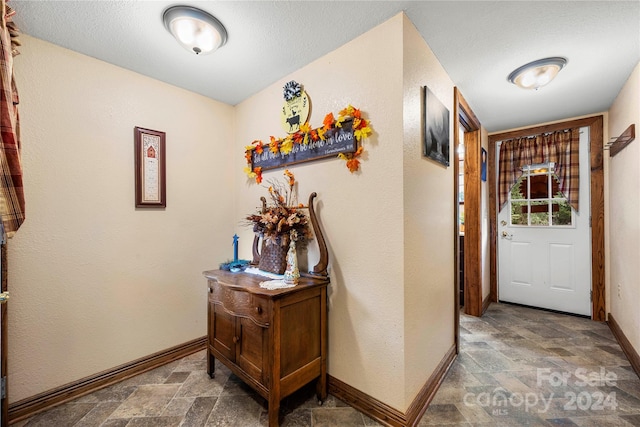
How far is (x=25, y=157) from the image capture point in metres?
1.60

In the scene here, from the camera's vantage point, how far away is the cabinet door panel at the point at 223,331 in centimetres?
170

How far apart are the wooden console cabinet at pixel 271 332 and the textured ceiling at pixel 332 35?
1532mm

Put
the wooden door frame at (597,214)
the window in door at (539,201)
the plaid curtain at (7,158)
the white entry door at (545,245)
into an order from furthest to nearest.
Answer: the window in door at (539,201) → the white entry door at (545,245) → the wooden door frame at (597,214) → the plaid curtain at (7,158)

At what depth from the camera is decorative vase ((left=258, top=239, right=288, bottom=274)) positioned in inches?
71.7

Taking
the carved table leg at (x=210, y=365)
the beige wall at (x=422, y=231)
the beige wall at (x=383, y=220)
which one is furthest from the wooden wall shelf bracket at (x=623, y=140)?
the carved table leg at (x=210, y=365)

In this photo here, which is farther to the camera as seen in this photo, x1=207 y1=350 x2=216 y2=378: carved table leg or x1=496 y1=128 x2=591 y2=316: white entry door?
x1=496 y1=128 x2=591 y2=316: white entry door

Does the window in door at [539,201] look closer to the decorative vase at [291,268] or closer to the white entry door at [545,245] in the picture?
the white entry door at [545,245]

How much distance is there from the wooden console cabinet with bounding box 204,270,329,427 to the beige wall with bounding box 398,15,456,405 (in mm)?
543

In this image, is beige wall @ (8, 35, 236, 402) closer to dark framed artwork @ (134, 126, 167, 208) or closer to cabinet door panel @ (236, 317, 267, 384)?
dark framed artwork @ (134, 126, 167, 208)

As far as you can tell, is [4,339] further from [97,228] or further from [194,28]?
[194,28]

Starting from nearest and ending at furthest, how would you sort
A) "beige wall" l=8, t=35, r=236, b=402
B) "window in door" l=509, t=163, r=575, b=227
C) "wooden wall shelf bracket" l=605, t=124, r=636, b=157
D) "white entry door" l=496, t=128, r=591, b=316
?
"beige wall" l=8, t=35, r=236, b=402 → "wooden wall shelf bracket" l=605, t=124, r=636, b=157 → "white entry door" l=496, t=128, r=591, b=316 → "window in door" l=509, t=163, r=575, b=227

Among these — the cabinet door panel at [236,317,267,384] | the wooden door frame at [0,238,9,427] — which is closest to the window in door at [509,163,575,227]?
the cabinet door panel at [236,317,267,384]

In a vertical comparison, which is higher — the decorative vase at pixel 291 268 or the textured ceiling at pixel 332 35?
the textured ceiling at pixel 332 35

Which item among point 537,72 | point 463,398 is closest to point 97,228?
point 463,398
